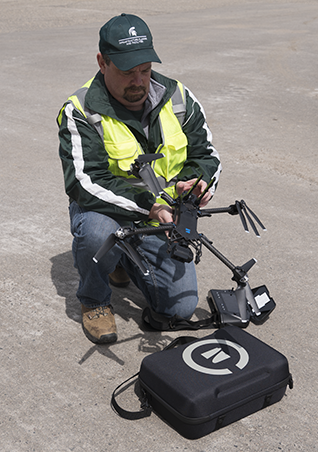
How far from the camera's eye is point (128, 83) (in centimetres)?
269

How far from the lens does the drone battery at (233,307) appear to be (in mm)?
2832

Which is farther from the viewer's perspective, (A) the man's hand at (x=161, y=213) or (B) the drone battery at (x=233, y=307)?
(B) the drone battery at (x=233, y=307)

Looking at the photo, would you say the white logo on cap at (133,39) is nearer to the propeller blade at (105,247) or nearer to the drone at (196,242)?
the drone at (196,242)

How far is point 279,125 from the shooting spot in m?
6.21

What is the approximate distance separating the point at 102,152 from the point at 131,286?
1006 mm

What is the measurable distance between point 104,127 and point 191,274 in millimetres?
962

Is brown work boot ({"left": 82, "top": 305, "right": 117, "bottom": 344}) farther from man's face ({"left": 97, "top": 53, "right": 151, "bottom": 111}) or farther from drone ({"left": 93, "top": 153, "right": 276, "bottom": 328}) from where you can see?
man's face ({"left": 97, "top": 53, "right": 151, "bottom": 111})

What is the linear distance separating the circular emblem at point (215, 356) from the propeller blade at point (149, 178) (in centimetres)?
77

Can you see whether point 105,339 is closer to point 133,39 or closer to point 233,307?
point 233,307

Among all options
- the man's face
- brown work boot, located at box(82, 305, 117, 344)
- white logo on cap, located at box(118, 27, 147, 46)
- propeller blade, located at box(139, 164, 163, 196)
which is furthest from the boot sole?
white logo on cap, located at box(118, 27, 147, 46)

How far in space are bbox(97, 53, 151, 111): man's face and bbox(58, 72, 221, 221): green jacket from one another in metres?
0.05

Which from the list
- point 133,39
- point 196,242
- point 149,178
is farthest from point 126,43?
point 196,242

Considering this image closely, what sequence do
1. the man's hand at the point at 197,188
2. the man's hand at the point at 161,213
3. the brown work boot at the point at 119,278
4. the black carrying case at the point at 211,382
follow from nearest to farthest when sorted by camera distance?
the black carrying case at the point at 211,382
the man's hand at the point at 161,213
the man's hand at the point at 197,188
the brown work boot at the point at 119,278

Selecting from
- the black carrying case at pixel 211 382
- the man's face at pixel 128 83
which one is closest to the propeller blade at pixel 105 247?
the black carrying case at pixel 211 382
